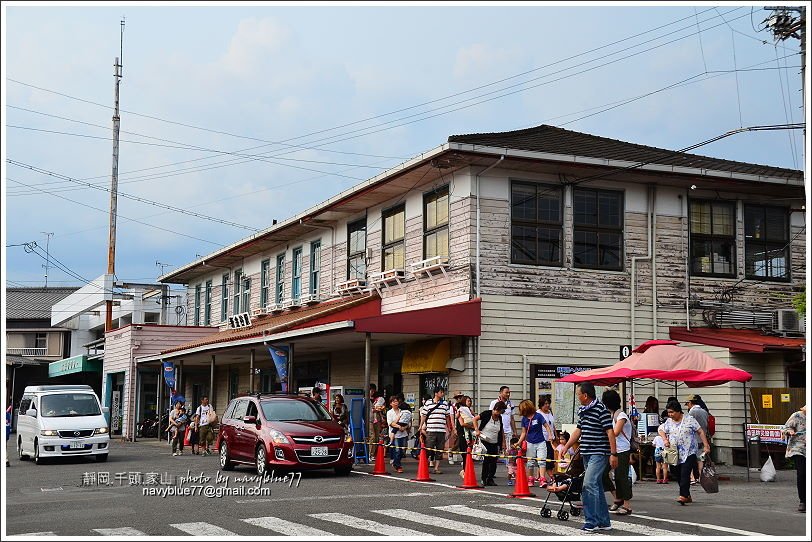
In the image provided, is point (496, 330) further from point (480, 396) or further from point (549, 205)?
point (549, 205)

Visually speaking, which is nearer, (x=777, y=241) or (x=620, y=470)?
Result: (x=620, y=470)

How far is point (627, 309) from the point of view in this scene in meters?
25.0

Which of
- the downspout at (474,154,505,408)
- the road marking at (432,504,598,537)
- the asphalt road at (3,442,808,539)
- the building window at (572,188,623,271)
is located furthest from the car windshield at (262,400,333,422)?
the building window at (572,188,623,271)

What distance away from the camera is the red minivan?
1931 centimetres

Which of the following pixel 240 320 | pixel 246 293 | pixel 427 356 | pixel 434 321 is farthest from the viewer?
pixel 246 293

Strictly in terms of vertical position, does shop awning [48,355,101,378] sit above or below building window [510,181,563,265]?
below

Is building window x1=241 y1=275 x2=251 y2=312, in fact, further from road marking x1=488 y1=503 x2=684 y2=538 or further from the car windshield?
road marking x1=488 y1=503 x2=684 y2=538

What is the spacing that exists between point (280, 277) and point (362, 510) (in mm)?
22545

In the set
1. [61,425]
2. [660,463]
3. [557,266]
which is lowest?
[660,463]

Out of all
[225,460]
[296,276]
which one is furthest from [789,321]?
[296,276]

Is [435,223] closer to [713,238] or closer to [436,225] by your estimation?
[436,225]

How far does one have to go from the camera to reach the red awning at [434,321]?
21.8m

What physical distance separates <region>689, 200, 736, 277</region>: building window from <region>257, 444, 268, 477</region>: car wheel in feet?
40.3

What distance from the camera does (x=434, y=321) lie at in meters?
22.3
